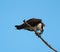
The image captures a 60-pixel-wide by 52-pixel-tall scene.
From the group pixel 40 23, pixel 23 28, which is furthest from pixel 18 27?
pixel 40 23

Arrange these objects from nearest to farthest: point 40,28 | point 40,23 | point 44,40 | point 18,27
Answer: point 44,40
point 18,27
point 40,23
point 40,28

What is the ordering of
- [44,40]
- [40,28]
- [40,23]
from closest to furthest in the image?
1. [44,40]
2. [40,23]
3. [40,28]

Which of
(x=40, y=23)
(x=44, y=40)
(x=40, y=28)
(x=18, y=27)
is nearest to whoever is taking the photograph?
(x=44, y=40)

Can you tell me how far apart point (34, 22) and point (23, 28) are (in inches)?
14.6

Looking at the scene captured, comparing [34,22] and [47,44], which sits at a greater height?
[34,22]

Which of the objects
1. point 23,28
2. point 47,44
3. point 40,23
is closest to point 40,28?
point 40,23

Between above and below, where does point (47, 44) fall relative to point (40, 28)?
below

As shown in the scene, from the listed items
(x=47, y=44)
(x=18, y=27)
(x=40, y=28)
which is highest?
(x=40, y=28)

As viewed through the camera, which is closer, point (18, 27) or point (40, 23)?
point (18, 27)

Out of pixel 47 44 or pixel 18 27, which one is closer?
pixel 47 44

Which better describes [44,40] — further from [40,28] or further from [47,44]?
[40,28]

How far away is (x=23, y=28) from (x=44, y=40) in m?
1.84

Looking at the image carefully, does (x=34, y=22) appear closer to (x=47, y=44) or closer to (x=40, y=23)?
(x=40, y=23)

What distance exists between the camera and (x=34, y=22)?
441cm
